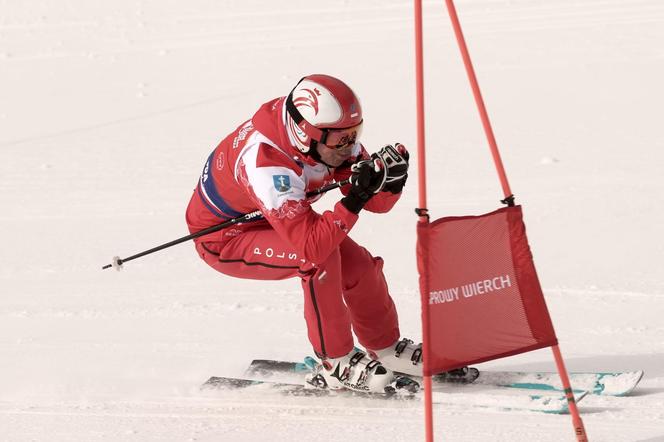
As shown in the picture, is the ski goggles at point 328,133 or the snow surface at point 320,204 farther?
the snow surface at point 320,204

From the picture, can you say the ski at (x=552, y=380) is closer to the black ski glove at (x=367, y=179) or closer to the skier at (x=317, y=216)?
the skier at (x=317, y=216)

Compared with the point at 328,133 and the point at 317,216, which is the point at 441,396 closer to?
the point at 317,216

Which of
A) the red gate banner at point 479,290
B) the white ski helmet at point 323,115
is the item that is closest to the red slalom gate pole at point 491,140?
the red gate banner at point 479,290

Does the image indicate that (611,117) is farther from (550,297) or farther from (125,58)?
(125,58)

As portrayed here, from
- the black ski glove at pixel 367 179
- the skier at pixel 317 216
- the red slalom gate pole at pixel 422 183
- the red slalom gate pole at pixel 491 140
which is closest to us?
the red slalom gate pole at pixel 422 183

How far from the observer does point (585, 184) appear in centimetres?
809

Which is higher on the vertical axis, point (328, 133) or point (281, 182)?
point (328, 133)

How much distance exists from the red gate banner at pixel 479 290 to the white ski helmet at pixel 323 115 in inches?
28.9

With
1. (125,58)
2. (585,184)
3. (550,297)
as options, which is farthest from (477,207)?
(125,58)

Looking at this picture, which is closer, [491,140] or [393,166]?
[491,140]

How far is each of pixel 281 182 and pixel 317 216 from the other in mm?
206

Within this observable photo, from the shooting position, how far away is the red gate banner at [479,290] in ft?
12.9

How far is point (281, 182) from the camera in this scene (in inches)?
173

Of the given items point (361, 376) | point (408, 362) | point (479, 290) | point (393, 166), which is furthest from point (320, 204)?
point (479, 290)
